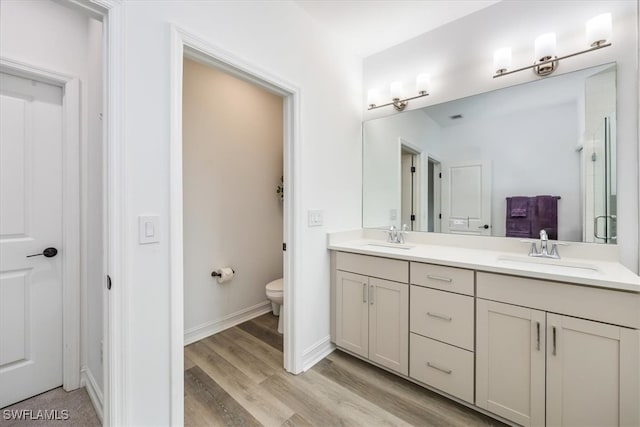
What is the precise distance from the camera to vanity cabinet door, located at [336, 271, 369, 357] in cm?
191

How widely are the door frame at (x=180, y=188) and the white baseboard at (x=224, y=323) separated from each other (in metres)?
0.87

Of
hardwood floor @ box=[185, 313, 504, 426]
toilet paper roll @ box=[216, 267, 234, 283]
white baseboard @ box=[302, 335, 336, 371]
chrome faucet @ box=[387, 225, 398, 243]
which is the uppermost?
chrome faucet @ box=[387, 225, 398, 243]

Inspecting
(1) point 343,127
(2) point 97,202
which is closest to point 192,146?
(2) point 97,202

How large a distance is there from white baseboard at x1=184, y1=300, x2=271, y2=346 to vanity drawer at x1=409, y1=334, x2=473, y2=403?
1622 millimetres

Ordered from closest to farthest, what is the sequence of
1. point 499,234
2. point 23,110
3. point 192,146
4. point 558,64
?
point 23,110
point 558,64
point 499,234
point 192,146

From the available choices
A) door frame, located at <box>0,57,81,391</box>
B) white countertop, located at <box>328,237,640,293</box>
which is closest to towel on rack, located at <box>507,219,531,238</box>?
white countertop, located at <box>328,237,640,293</box>

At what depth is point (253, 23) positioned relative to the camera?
1.59 meters

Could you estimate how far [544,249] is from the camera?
1.63 meters

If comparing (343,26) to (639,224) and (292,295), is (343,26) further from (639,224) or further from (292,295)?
(639,224)

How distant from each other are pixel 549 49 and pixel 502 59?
24 centimetres

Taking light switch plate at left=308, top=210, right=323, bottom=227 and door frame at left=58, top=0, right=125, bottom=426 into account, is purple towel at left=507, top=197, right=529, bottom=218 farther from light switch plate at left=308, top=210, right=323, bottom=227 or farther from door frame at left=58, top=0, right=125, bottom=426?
door frame at left=58, top=0, right=125, bottom=426

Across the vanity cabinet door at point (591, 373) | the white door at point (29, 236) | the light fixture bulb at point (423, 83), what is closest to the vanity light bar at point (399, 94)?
the light fixture bulb at point (423, 83)

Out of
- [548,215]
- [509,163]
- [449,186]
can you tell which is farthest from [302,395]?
Answer: [509,163]

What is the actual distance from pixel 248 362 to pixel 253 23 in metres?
2.24
